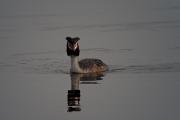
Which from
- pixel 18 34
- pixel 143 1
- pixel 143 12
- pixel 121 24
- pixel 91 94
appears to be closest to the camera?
pixel 91 94

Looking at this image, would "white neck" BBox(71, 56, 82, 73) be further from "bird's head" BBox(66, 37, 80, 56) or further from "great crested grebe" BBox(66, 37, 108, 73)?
"bird's head" BBox(66, 37, 80, 56)

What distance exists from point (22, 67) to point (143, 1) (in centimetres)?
1359

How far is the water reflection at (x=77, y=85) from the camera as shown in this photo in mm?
17155

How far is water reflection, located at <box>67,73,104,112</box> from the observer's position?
17.2 metres

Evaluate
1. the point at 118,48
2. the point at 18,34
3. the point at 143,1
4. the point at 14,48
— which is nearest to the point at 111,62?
the point at 118,48

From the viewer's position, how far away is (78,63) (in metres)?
21.4

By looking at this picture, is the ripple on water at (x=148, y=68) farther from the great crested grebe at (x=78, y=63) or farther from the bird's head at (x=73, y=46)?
the bird's head at (x=73, y=46)

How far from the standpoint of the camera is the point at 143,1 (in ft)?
114

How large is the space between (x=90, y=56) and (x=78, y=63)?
6.03ft

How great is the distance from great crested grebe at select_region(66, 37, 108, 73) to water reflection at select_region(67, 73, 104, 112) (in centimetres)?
21

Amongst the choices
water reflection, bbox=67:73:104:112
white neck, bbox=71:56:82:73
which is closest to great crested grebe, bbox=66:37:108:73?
white neck, bbox=71:56:82:73

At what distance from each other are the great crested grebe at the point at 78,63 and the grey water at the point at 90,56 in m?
0.22

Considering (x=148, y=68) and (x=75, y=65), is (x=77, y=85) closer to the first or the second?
(x=75, y=65)

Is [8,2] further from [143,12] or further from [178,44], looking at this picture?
[178,44]
